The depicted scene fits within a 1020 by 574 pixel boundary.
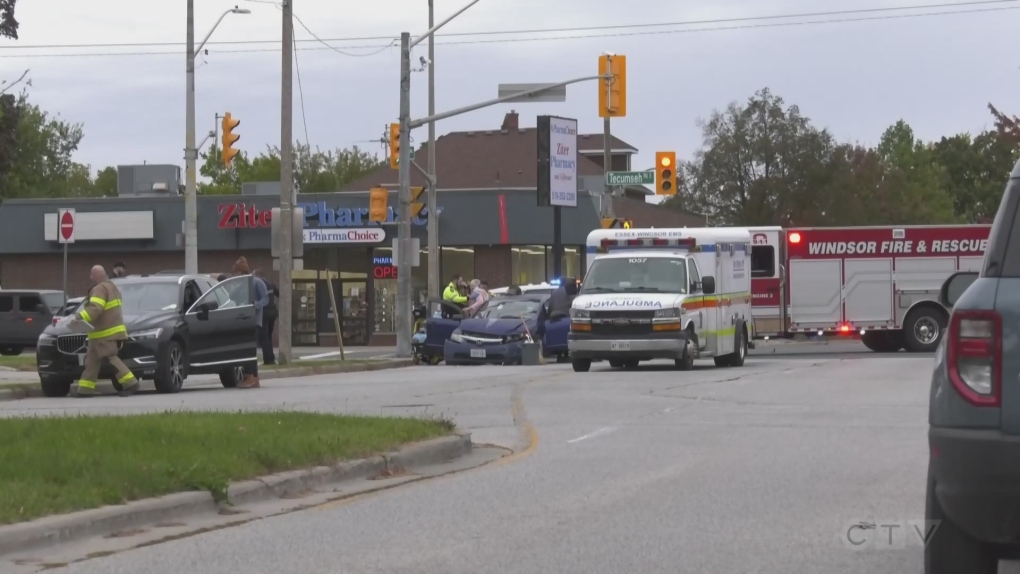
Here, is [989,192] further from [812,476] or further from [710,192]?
[812,476]

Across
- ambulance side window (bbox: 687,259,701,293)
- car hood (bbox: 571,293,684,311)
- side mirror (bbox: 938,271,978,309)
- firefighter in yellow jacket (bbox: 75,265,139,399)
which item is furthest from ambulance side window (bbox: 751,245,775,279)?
side mirror (bbox: 938,271,978,309)

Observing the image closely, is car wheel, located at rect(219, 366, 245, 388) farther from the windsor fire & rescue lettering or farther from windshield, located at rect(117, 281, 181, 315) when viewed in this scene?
the windsor fire & rescue lettering

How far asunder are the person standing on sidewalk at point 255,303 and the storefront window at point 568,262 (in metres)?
25.5

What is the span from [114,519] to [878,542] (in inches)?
170

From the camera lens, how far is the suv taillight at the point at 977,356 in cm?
596

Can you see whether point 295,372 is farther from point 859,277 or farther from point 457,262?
point 457,262

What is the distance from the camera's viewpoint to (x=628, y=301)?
25.6 m

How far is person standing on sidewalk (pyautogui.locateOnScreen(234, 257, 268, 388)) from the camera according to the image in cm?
2331

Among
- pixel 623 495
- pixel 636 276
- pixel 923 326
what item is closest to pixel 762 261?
pixel 923 326

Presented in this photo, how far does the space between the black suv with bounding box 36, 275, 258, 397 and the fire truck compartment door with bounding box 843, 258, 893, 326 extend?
1636 centimetres

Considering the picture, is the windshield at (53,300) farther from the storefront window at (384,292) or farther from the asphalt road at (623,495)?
the asphalt road at (623,495)

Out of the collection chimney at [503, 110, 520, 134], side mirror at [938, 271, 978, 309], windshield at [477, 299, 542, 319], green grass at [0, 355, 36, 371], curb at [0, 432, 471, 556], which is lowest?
green grass at [0, 355, 36, 371]

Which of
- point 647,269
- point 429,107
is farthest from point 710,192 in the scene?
point 647,269

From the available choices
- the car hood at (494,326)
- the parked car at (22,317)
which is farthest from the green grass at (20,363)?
the parked car at (22,317)
